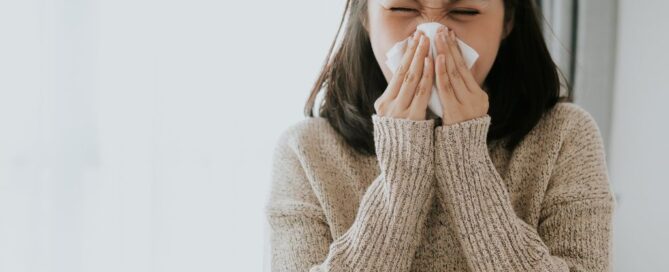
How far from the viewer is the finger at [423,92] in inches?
37.9

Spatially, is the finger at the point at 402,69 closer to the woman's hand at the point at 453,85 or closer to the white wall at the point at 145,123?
the woman's hand at the point at 453,85

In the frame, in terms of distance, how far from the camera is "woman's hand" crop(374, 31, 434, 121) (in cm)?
96

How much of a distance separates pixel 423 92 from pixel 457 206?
0.18m

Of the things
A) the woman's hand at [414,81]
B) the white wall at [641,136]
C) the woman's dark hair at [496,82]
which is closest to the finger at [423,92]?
the woman's hand at [414,81]

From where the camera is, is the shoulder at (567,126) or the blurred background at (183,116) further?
the blurred background at (183,116)

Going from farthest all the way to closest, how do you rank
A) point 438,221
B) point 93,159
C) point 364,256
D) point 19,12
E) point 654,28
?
point 654,28, point 93,159, point 19,12, point 438,221, point 364,256

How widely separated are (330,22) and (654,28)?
94cm

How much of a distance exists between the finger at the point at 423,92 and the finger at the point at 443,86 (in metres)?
0.01

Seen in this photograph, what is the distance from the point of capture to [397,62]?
3.31 ft

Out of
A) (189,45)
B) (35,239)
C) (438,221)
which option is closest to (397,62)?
(438,221)

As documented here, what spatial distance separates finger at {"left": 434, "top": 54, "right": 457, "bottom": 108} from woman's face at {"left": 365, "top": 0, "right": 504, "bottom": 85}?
0.23 feet

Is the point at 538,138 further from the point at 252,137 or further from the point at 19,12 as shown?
the point at 19,12

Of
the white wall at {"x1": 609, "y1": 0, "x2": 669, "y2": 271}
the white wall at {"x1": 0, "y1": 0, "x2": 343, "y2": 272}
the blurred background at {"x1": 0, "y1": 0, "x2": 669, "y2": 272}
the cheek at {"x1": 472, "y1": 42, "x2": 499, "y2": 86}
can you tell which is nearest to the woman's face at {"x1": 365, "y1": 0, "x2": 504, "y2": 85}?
the cheek at {"x1": 472, "y1": 42, "x2": 499, "y2": 86}

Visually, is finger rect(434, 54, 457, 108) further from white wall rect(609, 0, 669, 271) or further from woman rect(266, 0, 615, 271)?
white wall rect(609, 0, 669, 271)
